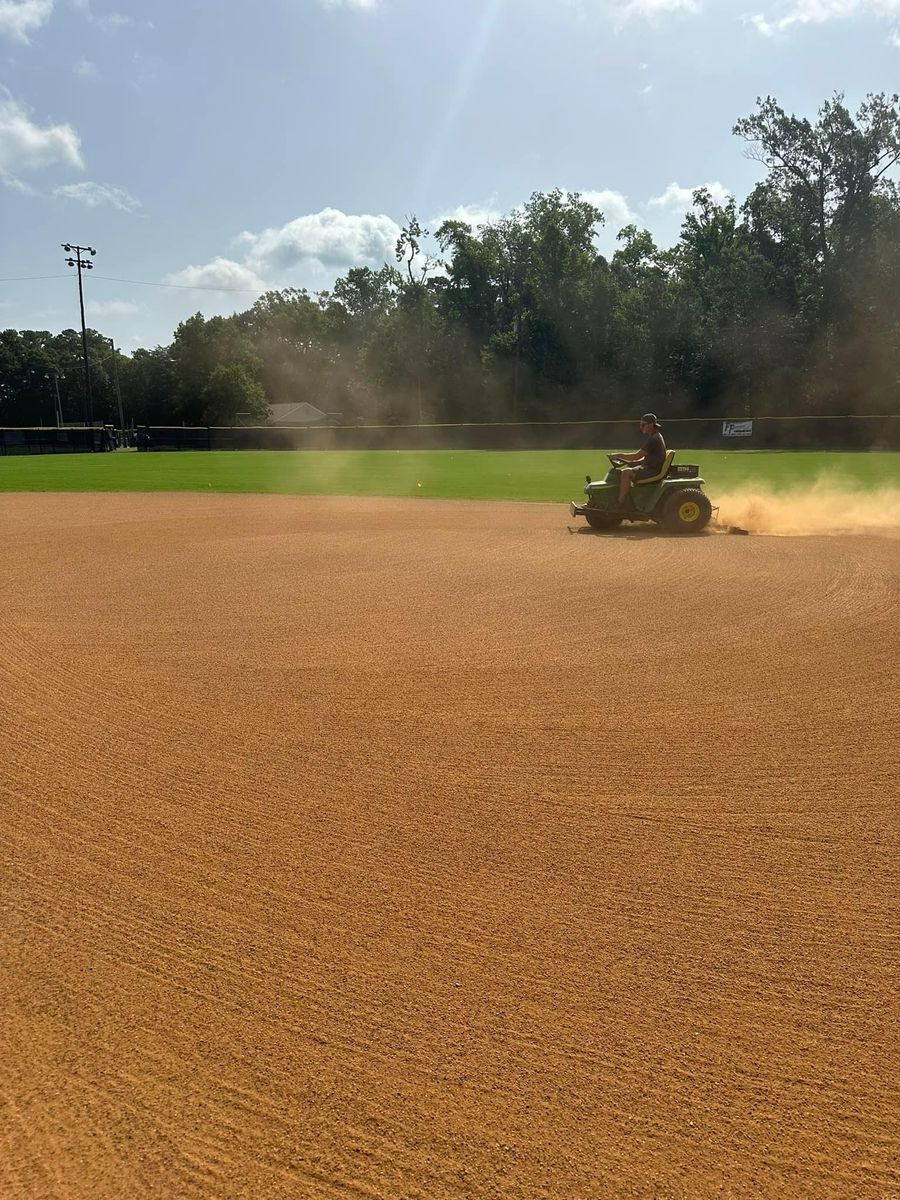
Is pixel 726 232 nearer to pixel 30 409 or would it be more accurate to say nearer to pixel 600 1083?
pixel 600 1083

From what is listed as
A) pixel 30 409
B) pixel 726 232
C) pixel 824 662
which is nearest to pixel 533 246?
pixel 726 232

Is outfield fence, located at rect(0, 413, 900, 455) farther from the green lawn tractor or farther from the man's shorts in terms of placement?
the man's shorts

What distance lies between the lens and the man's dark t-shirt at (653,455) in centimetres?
1284

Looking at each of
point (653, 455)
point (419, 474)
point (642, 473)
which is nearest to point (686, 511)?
point (642, 473)

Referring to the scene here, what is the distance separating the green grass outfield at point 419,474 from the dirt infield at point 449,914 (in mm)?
14154

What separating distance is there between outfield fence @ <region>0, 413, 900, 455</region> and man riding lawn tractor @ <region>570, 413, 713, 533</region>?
30.8 meters

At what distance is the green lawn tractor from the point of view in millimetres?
13258

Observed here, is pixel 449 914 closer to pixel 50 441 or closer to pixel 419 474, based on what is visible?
pixel 419 474

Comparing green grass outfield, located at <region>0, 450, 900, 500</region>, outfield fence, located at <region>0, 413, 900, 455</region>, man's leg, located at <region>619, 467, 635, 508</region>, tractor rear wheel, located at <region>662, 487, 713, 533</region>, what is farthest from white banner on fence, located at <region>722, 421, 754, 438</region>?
man's leg, located at <region>619, 467, 635, 508</region>

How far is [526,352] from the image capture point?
223ft

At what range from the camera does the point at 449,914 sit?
132 inches

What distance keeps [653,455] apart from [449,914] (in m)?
10.6

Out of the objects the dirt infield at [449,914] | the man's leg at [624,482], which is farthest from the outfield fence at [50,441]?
the dirt infield at [449,914]

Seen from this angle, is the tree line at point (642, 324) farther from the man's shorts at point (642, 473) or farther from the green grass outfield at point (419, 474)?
the man's shorts at point (642, 473)
